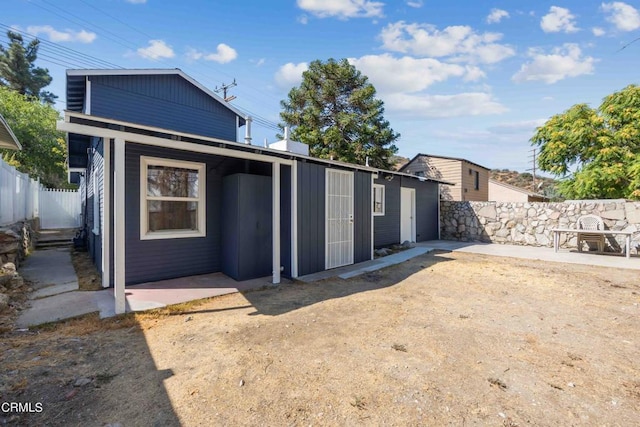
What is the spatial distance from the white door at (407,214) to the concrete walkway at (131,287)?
8.61ft

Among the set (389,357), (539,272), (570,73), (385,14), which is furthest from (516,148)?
(389,357)

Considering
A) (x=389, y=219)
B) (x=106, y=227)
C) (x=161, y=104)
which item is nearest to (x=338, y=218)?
(x=389, y=219)

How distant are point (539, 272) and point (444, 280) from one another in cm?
240

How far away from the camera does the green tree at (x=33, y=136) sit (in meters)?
16.9

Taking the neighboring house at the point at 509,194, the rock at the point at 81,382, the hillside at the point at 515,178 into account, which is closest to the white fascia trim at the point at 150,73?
the rock at the point at 81,382

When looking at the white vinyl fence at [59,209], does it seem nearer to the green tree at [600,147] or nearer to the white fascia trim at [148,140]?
the white fascia trim at [148,140]

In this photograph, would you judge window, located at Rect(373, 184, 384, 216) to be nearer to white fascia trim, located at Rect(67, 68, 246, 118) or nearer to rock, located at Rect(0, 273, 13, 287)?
white fascia trim, located at Rect(67, 68, 246, 118)

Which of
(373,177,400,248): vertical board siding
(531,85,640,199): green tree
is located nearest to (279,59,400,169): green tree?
(373,177,400,248): vertical board siding

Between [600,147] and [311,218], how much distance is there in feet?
44.7

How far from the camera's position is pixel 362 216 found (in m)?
7.33

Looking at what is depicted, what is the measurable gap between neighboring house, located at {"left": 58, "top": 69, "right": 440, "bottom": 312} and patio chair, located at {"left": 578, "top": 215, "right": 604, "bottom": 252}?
22.1ft

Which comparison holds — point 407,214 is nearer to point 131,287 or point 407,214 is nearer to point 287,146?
point 287,146

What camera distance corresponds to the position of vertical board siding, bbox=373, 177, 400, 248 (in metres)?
9.63

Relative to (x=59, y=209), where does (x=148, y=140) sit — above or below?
above
